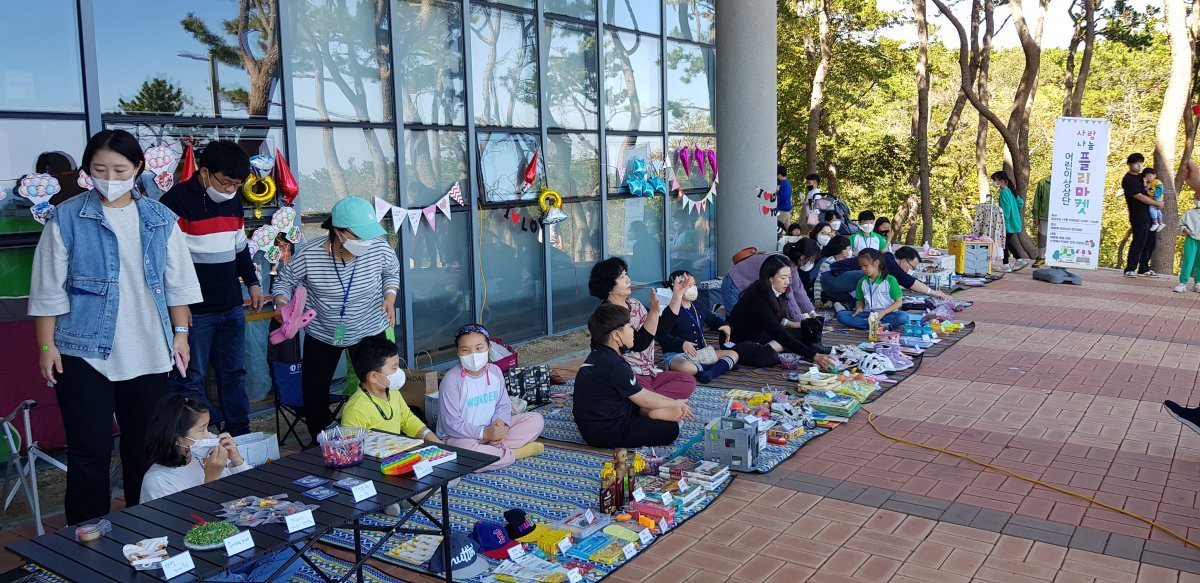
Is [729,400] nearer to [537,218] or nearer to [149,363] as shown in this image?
[537,218]

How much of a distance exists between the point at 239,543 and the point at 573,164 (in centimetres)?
737

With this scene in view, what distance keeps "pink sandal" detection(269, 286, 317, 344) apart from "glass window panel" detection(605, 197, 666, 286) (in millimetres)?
5250

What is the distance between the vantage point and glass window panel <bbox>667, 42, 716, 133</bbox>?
1145 centimetres

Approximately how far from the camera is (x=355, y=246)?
5.17 metres

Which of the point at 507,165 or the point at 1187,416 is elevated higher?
the point at 507,165

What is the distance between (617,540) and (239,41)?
4484 millimetres

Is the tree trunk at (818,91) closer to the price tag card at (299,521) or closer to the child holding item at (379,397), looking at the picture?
the child holding item at (379,397)

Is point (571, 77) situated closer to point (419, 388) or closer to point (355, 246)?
point (419, 388)

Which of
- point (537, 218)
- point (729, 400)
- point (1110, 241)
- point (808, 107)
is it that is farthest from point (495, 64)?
point (1110, 241)

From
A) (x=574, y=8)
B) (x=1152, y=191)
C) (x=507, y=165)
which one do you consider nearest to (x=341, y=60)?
→ (x=507, y=165)

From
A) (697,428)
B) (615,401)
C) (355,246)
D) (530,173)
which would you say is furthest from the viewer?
(530,173)

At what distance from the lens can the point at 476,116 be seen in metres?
8.41

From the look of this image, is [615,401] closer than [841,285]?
Yes

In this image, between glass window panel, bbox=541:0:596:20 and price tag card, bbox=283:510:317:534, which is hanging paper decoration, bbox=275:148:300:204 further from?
price tag card, bbox=283:510:317:534
